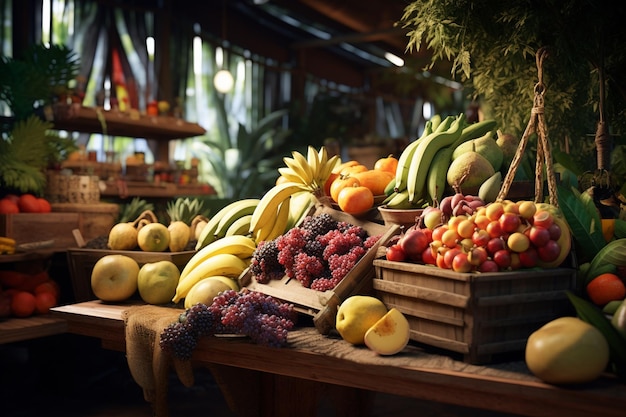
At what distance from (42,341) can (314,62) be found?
709 centimetres

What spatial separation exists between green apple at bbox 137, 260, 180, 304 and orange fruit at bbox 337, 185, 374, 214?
79 cm

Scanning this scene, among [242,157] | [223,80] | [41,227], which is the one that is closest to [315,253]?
[41,227]

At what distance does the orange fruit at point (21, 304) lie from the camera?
350 centimetres

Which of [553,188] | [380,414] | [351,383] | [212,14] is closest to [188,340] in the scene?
[351,383]

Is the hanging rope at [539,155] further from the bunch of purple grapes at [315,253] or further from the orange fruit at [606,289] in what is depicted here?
the bunch of purple grapes at [315,253]

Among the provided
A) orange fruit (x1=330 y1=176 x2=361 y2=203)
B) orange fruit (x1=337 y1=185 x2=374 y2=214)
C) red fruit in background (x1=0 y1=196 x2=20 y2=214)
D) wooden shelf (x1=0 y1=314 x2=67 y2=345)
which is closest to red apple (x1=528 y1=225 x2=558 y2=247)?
orange fruit (x1=337 y1=185 x2=374 y2=214)

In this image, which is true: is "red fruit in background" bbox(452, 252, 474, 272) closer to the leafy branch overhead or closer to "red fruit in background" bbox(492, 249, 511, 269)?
"red fruit in background" bbox(492, 249, 511, 269)

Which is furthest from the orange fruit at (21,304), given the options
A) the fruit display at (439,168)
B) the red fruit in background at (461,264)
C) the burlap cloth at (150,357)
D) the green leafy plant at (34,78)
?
the red fruit in background at (461,264)

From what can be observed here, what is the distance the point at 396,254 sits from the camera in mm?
1793

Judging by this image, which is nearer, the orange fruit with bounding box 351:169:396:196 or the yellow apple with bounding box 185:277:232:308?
the yellow apple with bounding box 185:277:232:308

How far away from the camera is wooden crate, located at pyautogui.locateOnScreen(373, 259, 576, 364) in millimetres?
1560

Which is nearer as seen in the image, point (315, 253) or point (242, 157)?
point (315, 253)

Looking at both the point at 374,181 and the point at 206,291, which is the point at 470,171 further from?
the point at 206,291

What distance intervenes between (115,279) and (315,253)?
962mm
